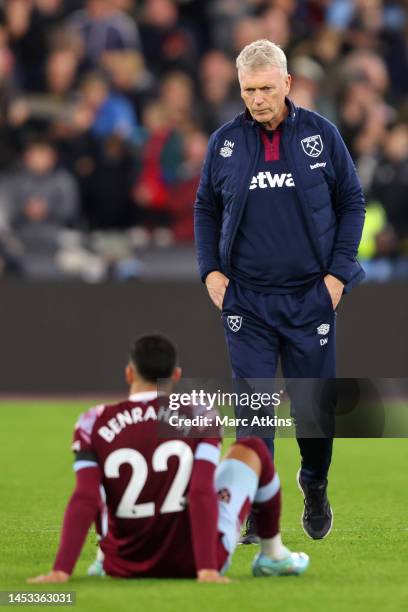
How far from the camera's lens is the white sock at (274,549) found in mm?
6316

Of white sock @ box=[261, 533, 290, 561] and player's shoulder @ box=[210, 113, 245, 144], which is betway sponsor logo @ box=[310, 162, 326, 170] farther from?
white sock @ box=[261, 533, 290, 561]

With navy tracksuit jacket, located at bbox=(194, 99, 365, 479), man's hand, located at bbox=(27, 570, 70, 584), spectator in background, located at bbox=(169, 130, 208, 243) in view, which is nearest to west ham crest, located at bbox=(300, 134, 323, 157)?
navy tracksuit jacket, located at bbox=(194, 99, 365, 479)

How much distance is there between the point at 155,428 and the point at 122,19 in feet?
42.5

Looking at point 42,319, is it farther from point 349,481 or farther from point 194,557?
point 194,557

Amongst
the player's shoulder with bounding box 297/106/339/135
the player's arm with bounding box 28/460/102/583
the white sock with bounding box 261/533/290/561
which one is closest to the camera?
the player's arm with bounding box 28/460/102/583

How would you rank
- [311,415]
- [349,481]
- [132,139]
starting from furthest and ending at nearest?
[132,139]
[349,481]
[311,415]

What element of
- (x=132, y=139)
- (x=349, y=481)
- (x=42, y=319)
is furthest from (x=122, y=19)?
(x=349, y=481)

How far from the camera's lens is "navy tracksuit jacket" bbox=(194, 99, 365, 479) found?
24.8 ft

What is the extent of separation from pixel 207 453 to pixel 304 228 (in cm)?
200

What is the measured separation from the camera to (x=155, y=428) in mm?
5922

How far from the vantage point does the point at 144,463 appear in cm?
591

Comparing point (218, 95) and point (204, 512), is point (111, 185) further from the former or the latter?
point (204, 512)

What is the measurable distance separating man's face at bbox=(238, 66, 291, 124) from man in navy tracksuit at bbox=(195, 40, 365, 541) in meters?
Result: 0.02

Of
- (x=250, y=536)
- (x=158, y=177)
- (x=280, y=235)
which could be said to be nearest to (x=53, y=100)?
(x=158, y=177)
